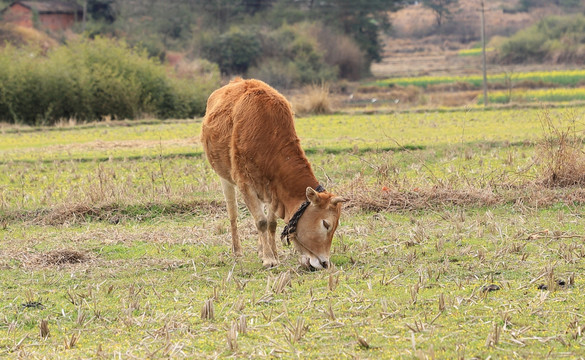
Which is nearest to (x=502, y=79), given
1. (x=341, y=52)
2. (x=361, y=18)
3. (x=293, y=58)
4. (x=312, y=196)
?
(x=293, y=58)

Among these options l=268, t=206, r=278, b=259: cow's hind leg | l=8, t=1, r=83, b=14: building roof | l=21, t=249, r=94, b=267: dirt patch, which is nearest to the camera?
l=268, t=206, r=278, b=259: cow's hind leg

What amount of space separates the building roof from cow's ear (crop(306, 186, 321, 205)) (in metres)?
60.0

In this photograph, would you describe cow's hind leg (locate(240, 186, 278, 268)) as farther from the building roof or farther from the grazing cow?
the building roof

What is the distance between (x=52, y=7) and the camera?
212ft

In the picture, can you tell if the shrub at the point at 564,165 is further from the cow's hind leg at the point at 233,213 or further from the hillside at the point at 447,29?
the hillside at the point at 447,29

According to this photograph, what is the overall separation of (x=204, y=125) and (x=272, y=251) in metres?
1.91

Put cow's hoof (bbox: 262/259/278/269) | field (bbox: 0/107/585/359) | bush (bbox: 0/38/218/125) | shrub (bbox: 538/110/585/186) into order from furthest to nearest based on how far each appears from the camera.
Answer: bush (bbox: 0/38/218/125) → shrub (bbox: 538/110/585/186) → cow's hoof (bbox: 262/259/278/269) → field (bbox: 0/107/585/359)

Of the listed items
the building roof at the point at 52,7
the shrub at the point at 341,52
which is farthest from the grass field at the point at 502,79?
the building roof at the point at 52,7

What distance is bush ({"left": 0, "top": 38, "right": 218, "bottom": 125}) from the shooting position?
29906 millimetres

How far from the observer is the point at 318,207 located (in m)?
7.72

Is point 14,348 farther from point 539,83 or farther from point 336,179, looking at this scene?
point 539,83

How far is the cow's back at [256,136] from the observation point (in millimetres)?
8211

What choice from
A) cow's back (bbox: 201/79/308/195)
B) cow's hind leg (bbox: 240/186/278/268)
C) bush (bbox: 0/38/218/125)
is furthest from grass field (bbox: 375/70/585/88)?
cow's hind leg (bbox: 240/186/278/268)

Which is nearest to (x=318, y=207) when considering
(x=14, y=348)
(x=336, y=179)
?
(x=14, y=348)
